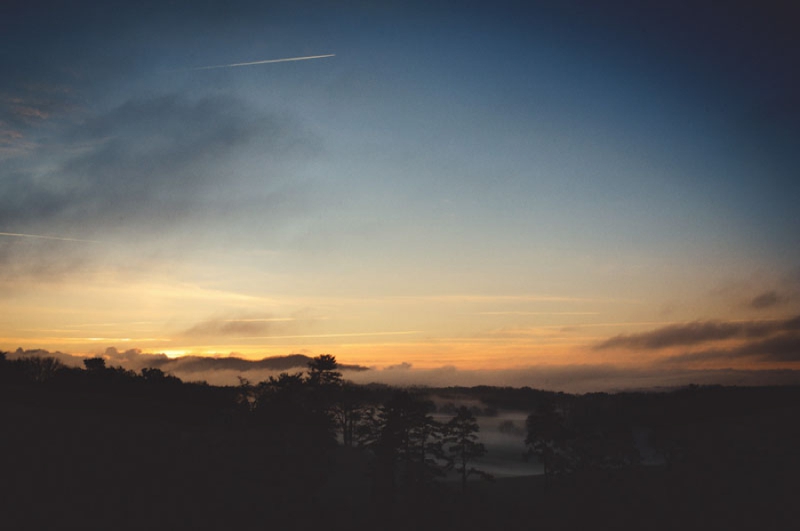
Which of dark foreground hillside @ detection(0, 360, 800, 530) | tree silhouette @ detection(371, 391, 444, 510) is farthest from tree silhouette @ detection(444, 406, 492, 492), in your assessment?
dark foreground hillside @ detection(0, 360, 800, 530)

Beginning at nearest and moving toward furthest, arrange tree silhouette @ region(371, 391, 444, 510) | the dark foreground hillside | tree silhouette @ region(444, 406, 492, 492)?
the dark foreground hillside, tree silhouette @ region(371, 391, 444, 510), tree silhouette @ region(444, 406, 492, 492)

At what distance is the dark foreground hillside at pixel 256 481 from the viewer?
4538cm

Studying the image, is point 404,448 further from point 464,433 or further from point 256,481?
point 256,481

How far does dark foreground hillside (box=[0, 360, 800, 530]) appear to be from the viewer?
45.4m

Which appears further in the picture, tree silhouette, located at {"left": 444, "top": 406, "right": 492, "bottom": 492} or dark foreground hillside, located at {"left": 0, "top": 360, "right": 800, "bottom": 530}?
tree silhouette, located at {"left": 444, "top": 406, "right": 492, "bottom": 492}

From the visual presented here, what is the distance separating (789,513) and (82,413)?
3847 inches

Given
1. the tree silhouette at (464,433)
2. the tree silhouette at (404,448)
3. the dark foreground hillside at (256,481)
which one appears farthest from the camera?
the tree silhouette at (464,433)

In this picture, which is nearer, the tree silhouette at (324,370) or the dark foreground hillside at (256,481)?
the dark foreground hillside at (256,481)

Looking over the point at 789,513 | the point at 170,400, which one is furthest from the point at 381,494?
the point at 789,513

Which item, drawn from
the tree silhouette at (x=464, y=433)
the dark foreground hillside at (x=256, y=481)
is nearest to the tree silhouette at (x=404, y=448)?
the dark foreground hillside at (x=256, y=481)

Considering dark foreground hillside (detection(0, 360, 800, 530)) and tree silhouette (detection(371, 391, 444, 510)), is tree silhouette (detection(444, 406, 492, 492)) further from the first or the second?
dark foreground hillside (detection(0, 360, 800, 530))

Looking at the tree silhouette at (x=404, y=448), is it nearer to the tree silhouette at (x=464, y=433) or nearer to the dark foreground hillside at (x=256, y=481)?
the dark foreground hillside at (x=256, y=481)

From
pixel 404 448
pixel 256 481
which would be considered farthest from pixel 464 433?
pixel 256 481

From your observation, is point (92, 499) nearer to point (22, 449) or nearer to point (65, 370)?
point (22, 449)
